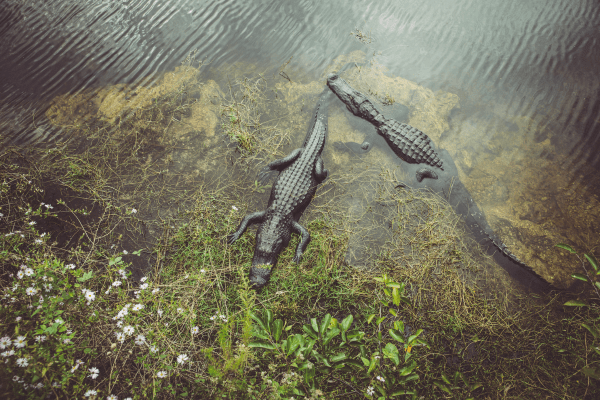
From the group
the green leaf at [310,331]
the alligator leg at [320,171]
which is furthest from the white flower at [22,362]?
the alligator leg at [320,171]

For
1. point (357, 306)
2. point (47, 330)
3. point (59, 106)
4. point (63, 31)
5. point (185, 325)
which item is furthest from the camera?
point (63, 31)

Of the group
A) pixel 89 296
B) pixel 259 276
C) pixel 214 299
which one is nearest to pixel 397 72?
pixel 259 276

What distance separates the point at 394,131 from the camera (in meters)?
4.08

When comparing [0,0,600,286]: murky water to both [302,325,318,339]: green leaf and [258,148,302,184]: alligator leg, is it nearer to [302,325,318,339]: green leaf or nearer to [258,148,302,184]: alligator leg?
[258,148,302,184]: alligator leg

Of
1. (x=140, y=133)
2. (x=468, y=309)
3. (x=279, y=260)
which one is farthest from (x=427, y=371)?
(x=140, y=133)

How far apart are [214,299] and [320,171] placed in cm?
216

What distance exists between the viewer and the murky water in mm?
4055

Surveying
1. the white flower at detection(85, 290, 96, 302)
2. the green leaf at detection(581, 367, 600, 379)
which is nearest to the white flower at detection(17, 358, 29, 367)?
the white flower at detection(85, 290, 96, 302)

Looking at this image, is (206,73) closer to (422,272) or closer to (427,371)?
(422,272)

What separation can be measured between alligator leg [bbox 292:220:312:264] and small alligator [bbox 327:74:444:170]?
A: 73.4 inches

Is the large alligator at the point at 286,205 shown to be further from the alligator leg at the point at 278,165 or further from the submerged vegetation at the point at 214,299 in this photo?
the submerged vegetation at the point at 214,299

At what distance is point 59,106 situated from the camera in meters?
4.60

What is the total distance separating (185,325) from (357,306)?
2048 millimetres

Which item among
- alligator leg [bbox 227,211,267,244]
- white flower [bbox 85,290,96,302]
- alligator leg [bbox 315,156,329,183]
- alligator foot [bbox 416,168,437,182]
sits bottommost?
white flower [bbox 85,290,96,302]
